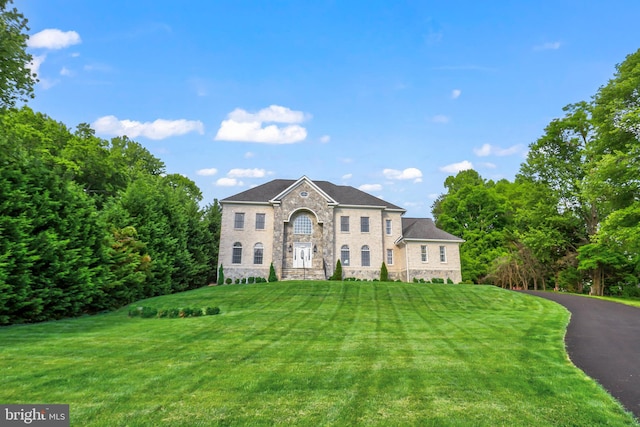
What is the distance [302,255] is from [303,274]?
1749 millimetres

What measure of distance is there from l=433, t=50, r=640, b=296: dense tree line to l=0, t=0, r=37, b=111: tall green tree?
2884cm

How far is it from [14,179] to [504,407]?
15.2 metres

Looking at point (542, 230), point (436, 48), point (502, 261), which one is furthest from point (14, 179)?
point (502, 261)

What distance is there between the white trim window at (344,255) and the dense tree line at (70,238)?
12.6 m

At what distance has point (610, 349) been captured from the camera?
357 inches

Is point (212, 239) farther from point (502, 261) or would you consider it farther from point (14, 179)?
point (502, 261)

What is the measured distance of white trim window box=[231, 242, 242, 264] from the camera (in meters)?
31.8

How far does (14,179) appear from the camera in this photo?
476 inches

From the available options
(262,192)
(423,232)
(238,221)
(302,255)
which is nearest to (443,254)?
(423,232)

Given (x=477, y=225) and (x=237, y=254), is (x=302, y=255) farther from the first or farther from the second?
(x=477, y=225)

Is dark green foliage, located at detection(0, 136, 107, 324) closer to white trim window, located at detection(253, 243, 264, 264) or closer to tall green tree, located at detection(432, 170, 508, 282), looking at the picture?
white trim window, located at detection(253, 243, 264, 264)

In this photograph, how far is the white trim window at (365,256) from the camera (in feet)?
109

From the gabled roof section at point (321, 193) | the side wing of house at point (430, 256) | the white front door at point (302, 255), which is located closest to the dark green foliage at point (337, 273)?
the white front door at point (302, 255)

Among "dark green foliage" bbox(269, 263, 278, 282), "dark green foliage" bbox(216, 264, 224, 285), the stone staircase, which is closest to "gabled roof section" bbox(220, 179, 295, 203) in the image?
"dark green foliage" bbox(216, 264, 224, 285)
